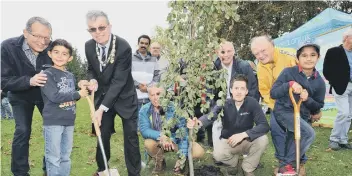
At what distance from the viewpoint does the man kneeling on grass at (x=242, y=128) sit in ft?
15.0

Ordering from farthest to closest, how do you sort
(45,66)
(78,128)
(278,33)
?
(278,33) < (78,128) < (45,66)

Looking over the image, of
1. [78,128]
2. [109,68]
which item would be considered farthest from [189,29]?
[78,128]

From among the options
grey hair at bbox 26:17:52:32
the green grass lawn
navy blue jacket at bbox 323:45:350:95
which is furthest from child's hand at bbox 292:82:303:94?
grey hair at bbox 26:17:52:32

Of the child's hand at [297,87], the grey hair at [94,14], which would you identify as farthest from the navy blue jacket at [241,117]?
the grey hair at [94,14]

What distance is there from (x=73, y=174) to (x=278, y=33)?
2302 cm

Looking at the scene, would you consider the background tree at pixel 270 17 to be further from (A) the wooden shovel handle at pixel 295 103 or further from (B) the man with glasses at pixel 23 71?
(B) the man with glasses at pixel 23 71

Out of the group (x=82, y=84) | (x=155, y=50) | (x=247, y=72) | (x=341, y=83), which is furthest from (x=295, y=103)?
(x=155, y=50)

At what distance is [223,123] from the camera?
486 cm

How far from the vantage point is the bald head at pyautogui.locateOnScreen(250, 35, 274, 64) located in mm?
5051

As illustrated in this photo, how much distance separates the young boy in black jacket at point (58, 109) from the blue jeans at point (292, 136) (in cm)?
255

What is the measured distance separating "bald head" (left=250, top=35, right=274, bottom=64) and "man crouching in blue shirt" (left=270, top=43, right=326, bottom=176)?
0.49 metres

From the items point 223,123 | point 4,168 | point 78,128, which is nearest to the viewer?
point 223,123

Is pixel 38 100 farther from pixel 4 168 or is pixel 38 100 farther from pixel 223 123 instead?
pixel 223 123

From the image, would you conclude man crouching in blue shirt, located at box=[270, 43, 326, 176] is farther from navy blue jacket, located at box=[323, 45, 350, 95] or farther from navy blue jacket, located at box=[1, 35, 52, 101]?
navy blue jacket, located at box=[1, 35, 52, 101]
